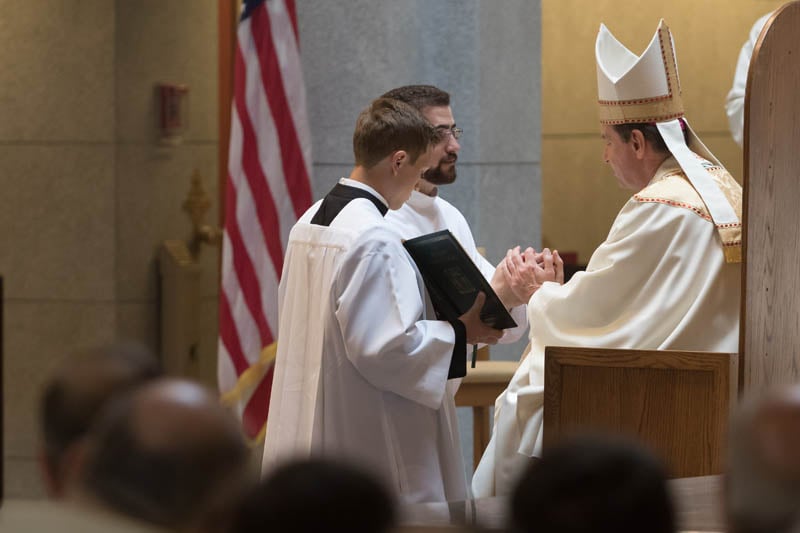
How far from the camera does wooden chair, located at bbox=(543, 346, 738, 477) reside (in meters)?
3.16

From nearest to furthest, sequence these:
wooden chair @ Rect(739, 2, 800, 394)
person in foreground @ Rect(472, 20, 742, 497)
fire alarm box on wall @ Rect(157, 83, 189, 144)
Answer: wooden chair @ Rect(739, 2, 800, 394) < person in foreground @ Rect(472, 20, 742, 497) < fire alarm box on wall @ Rect(157, 83, 189, 144)

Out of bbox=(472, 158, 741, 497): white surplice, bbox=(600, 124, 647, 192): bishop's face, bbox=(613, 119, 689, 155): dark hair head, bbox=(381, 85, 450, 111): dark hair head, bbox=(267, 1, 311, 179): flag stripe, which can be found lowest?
bbox=(472, 158, 741, 497): white surplice

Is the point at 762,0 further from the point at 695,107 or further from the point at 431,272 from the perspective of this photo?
the point at 431,272

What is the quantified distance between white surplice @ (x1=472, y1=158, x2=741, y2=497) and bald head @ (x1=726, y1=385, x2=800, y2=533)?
9.57 ft

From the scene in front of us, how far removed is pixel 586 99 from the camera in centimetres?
766

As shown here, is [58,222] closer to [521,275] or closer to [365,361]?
[521,275]

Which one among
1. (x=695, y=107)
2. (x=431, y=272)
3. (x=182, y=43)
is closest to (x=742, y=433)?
(x=431, y=272)

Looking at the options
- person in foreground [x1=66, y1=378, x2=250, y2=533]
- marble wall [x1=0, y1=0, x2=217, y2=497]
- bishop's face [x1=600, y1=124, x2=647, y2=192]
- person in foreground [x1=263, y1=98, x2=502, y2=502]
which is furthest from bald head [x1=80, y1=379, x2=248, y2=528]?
marble wall [x1=0, y1=0, x2=217, y2=497]

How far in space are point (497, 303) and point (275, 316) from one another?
2154 mm

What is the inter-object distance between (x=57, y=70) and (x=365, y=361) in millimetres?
3087

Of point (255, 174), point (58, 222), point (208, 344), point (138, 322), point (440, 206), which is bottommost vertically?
point (208, 344)

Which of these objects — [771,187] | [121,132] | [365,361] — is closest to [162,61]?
[121,132]

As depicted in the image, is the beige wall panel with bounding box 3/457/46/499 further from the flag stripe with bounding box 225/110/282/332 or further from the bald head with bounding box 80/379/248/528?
the bald head with bounding box 80/379/248/528

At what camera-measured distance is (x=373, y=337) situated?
121 inches
